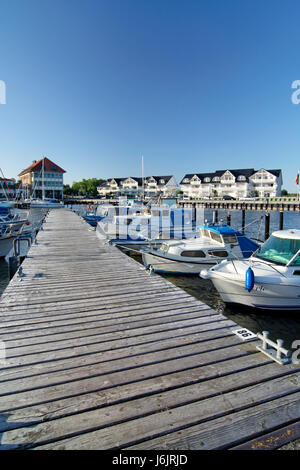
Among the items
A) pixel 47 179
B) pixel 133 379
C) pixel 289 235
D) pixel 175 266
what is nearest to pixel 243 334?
pixel 133 379

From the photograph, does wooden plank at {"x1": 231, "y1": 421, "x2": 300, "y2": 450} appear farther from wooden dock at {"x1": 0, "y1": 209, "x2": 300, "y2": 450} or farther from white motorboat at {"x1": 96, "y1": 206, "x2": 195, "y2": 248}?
white motorboat at {"x1": 96, "y1": 206, "x2": 195, "y2": 248}

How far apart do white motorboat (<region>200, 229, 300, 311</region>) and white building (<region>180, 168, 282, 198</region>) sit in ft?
280

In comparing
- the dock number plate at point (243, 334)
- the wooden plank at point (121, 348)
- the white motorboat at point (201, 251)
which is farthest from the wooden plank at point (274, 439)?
the white motorboat at point (201, 251)

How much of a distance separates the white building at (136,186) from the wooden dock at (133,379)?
104 meters

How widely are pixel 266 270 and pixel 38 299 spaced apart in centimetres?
695

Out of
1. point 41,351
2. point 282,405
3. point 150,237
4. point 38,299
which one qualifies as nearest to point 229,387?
point 282,405

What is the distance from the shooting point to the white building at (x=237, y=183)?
3644 inches

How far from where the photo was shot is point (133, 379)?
2.98m

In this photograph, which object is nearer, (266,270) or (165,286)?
(165,286)

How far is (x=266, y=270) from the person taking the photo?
344 inches

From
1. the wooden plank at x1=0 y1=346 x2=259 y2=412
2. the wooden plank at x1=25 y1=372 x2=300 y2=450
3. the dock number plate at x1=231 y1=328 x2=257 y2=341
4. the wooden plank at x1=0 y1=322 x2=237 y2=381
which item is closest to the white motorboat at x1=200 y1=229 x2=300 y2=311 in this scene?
the dock number plate at x1=231 y1=328 x2=257 y2=341

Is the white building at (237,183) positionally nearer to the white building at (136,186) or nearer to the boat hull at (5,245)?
the white building at (136,186)

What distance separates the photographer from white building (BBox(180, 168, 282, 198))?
92.6 meters
